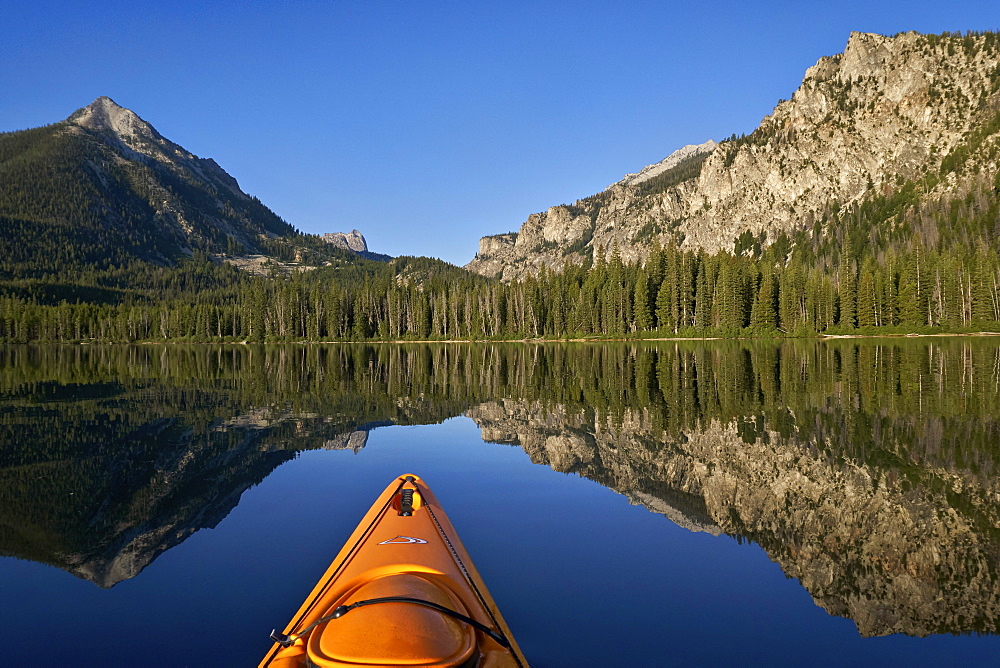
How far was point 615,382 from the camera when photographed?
1271 inches

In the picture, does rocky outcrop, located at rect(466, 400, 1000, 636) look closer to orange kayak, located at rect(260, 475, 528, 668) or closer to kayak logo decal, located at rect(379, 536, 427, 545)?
orange kayak, located at rect(260, 475, 528, 668)

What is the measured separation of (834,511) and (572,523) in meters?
4.58

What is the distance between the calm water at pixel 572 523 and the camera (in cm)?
696

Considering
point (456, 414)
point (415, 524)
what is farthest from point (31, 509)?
point (456, 414)

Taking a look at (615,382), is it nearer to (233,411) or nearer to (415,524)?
(233,411)

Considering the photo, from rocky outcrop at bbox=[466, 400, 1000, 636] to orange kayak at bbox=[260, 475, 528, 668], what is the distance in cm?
493

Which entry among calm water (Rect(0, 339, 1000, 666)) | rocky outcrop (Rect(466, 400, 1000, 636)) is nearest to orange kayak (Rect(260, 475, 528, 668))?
calm water (Rect(0, 339, 1000, 666))

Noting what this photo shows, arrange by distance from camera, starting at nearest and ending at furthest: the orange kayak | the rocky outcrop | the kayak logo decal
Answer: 1. the orange kayak
2. the kayak logo decal
3. the rocky outcrop

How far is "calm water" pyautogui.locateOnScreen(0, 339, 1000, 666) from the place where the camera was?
274 inches

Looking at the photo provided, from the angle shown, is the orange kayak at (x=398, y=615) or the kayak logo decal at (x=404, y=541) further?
the kayak logo decal at (x=404, y=541)

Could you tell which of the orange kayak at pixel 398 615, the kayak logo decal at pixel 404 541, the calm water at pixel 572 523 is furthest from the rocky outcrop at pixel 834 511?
the kayak logo decal at pixel 404 541

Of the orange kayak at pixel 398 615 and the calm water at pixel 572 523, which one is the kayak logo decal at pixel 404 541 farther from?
the calm water at pixel 572 523

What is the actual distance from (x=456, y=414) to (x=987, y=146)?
8315 inches

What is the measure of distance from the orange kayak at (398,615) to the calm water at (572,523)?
4.90ft
